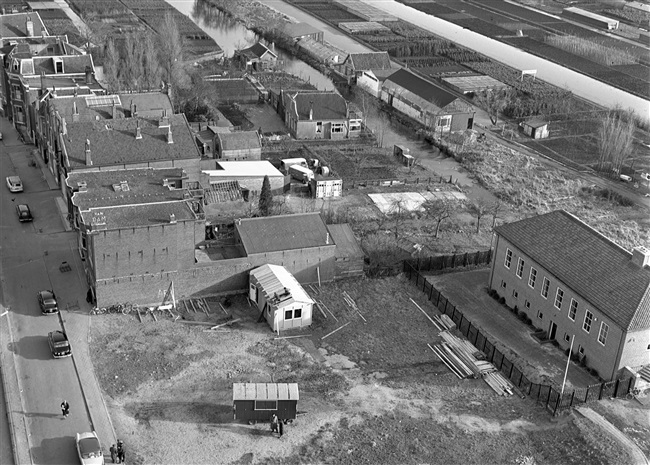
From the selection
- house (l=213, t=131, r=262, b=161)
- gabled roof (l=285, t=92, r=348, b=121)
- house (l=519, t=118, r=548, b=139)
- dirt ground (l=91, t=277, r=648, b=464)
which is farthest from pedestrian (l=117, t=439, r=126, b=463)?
house (l=519, t=118, r=548, b=139)

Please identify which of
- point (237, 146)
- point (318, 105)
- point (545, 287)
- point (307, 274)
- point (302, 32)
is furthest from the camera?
point (302, 32)

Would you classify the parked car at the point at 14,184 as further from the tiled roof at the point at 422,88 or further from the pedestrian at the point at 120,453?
the tiled roof at the point at 422,88

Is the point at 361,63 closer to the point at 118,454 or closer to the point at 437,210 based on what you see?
the point at 437,210

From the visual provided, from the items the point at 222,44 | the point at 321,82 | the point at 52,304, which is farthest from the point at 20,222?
the point at 222,44

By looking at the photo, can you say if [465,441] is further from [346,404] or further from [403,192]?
[403,192]

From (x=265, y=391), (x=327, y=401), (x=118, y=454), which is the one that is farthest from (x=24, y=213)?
(x=327, y=401)

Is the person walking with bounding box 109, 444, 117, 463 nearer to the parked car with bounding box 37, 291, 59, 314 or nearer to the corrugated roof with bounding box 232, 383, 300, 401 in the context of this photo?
the corrugated roof with bounding box 232, 383, 300, 401

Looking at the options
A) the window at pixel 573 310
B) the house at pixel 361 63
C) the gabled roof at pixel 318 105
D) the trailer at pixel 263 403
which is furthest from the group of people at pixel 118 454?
the house at pixel 361 63
